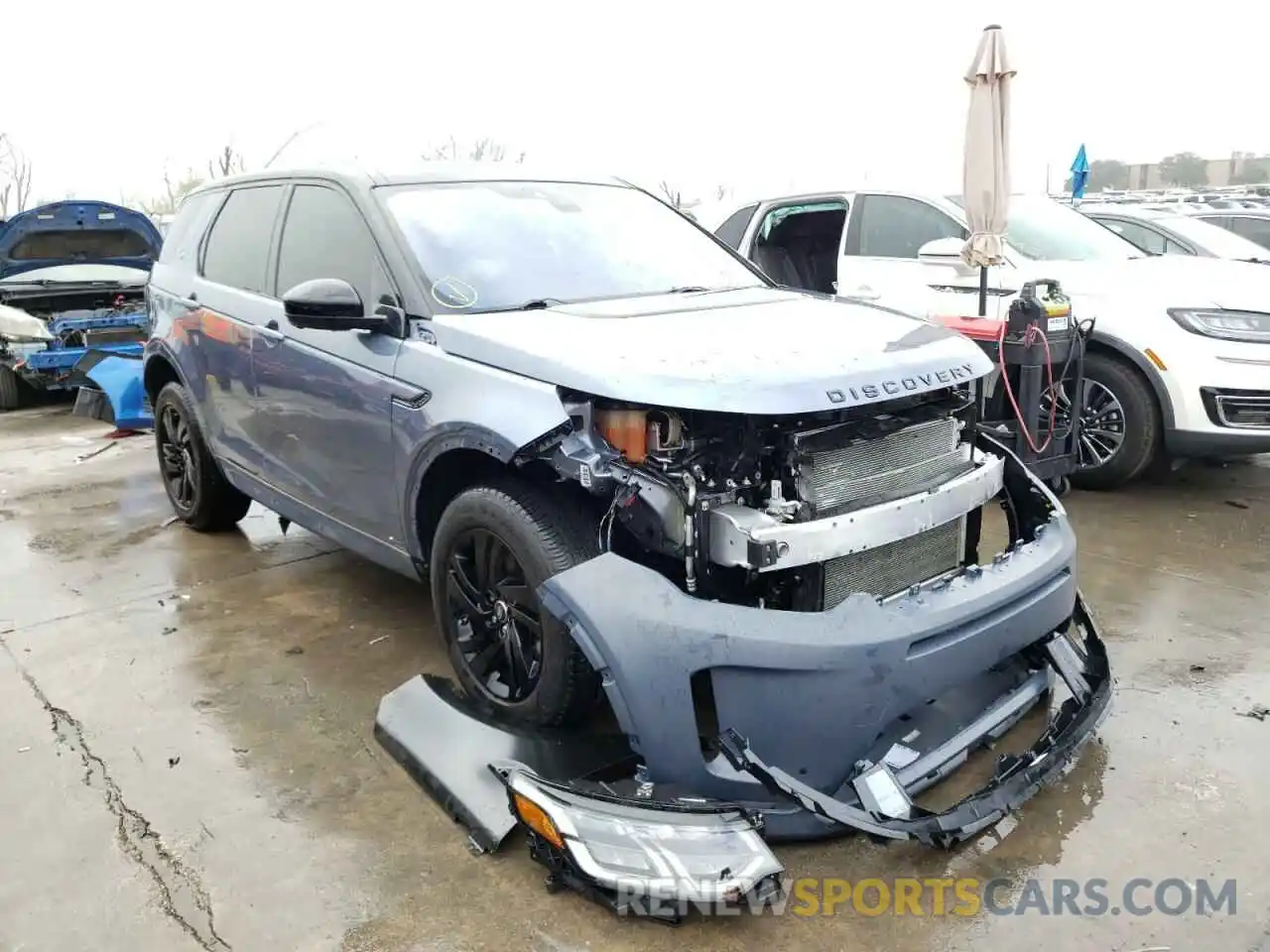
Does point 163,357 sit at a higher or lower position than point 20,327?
higher

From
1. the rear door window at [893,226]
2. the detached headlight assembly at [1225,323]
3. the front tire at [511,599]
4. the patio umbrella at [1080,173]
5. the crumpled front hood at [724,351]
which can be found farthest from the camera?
the patio umbrella at [1080,173]

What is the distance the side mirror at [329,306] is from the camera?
3.35 meters

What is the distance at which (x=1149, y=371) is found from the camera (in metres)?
5.68

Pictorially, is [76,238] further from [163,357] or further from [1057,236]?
[1057,236]

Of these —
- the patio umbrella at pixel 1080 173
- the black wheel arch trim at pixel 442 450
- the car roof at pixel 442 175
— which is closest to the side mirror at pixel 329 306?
the black wheel arch trim at pixel 442 450

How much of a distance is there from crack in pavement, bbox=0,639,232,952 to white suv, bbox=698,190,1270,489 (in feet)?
14.1

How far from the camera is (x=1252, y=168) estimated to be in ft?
136

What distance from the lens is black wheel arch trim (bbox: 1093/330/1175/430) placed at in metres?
5.64

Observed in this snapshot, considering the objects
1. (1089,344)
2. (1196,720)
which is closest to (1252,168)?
(1089,344)

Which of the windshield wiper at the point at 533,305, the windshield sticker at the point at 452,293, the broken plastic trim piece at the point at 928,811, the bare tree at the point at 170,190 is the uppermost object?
the bare tree at the point at 170,190

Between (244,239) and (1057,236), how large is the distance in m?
4.88

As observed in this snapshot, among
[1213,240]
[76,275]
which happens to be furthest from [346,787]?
[76,275]

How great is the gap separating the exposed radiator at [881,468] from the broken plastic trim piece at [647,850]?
2.80 ft

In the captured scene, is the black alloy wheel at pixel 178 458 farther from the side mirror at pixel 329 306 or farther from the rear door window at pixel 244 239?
the side mirror at pixel 329 306
